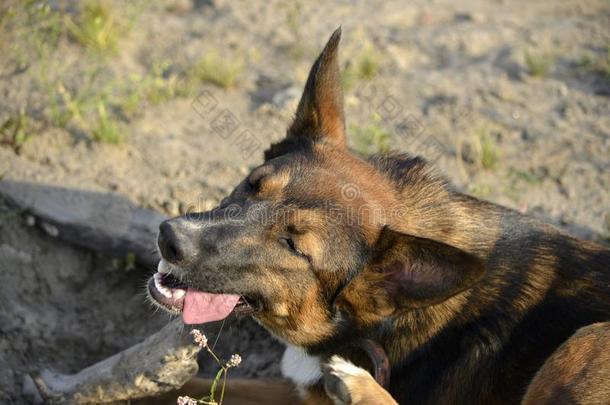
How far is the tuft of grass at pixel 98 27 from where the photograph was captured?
7.54m

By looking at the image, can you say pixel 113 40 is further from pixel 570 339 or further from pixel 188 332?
pixel 570 339

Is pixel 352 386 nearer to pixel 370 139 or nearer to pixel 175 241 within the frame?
pixel 175 241

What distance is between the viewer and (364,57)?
313 inches

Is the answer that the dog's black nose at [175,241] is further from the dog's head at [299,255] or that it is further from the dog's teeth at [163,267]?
the dog's teeth at [163,267]

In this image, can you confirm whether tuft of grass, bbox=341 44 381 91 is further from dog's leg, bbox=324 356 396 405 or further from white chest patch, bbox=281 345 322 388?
dog's leg, bbox=324 356 396 405

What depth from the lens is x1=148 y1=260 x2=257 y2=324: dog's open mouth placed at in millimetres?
4461

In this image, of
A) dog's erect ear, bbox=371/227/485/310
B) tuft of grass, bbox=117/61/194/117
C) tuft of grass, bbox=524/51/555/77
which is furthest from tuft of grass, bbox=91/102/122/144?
tuft of grass, bbox=524/51/555/77

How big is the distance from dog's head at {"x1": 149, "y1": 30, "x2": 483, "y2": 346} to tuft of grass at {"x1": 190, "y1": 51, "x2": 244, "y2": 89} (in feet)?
10.6

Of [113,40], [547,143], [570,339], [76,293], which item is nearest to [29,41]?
[113,40]

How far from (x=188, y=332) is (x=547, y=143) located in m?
4.12

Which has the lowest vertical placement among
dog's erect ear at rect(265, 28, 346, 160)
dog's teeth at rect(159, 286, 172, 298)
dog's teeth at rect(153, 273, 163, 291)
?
dog's teeth at rect(159, 286, 172, 298)

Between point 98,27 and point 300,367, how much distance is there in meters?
4.08

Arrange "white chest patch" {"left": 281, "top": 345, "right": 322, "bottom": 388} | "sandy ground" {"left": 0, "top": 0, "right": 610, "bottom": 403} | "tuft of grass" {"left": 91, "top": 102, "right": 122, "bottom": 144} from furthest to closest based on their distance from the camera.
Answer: "tuft of grass" {"left": 91, "top": 102, "right": 122, "bottom": 144}, "sandy ground" {"left": 0, "top": 0, "right": 610, "bottom": 403}, "white chest patch" {"left": 281, "top": 345, "right": 322, "bottom": 388}

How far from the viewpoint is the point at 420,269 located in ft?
13.2
